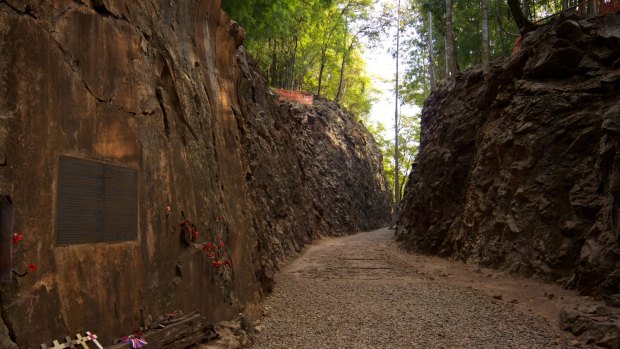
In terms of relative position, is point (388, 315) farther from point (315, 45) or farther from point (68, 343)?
point (315, 45)

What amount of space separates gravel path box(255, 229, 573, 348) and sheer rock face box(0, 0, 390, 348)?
0.83 meters

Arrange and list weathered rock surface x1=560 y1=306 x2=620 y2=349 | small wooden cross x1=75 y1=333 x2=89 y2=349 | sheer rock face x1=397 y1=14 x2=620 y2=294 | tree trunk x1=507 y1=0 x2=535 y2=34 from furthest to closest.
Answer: tree trunk x1=507 y1=0 x2=535 y2=34
sheer rock face x1=397 y1=14 x2=620 y2=294
weathered rock surface x1=560 y1=306 x2=620 y2=349
small wooden cross x1=75 y1=333 x2=89 y2=349

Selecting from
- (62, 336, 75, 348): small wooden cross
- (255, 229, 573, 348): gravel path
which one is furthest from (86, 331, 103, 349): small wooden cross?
(255, 229, 573, 348): gravel path

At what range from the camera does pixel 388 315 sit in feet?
24.6

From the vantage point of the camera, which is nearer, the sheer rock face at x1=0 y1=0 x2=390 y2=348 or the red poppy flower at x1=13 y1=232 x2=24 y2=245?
the red poppy flower at x1=13 y1=232 x2=24 y2=245

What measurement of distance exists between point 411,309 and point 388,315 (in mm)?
587

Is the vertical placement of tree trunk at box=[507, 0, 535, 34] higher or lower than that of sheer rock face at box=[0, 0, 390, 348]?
higher

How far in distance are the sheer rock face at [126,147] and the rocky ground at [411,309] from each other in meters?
0.91

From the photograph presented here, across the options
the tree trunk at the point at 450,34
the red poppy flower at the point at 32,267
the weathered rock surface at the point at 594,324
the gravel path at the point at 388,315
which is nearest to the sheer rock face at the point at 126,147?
the red poppy flower at the point at 32,267

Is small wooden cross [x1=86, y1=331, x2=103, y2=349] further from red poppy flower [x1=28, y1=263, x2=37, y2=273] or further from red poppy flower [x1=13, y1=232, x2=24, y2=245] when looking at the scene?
red poppy flower [x1=13, y1=232, x2=24, y2=245]

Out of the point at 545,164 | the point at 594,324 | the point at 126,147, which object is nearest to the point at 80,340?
the point at 126,147

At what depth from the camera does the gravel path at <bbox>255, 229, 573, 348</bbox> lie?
6180mm

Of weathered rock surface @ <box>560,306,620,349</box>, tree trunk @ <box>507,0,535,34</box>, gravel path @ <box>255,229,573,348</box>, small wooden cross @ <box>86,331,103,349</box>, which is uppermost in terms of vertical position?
tree trunk @ <box>507,0,535,34</box>

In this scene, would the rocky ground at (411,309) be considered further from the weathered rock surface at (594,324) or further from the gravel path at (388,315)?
the weathered rock surface at (594,324)
